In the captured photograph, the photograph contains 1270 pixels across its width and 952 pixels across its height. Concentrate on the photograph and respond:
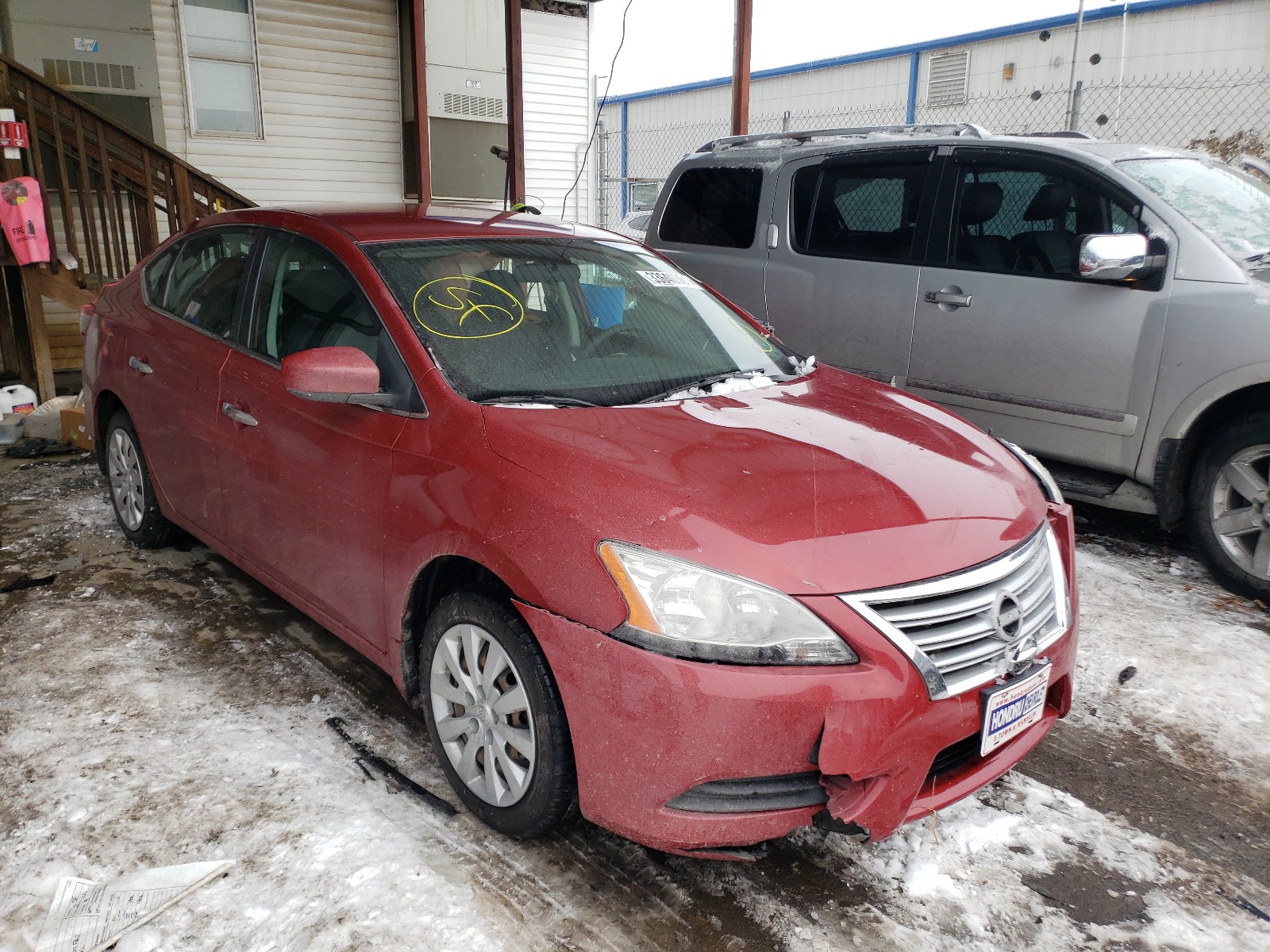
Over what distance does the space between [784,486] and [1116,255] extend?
8.78 feet

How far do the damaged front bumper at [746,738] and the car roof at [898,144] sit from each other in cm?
353

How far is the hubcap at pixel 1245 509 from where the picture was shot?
4086 mm

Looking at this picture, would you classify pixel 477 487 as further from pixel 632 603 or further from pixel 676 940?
pixel 676 940

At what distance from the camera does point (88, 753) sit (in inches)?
115

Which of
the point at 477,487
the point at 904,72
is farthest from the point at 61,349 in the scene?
the point at 904,72

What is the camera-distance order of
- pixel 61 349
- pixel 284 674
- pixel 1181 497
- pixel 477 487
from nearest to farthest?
pixel 477 487
pixel 284 674
pixel 1181 497
pixel 61 349

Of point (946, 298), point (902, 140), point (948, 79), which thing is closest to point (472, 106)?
point (902, 140)

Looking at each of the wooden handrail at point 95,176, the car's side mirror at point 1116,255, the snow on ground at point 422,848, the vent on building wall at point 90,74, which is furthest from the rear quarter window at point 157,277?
the vent on building wall at point 90,74

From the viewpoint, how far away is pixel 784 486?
234 cm

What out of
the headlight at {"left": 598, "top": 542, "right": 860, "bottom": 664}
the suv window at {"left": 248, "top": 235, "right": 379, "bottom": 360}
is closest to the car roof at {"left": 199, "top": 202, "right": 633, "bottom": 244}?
the suv window at {"left": 248, "top": 235, "right": 379, "bottom": 360}

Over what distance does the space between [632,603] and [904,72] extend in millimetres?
17647

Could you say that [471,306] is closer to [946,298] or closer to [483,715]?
[483,715]

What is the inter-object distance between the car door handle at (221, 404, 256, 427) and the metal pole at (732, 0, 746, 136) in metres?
5.72

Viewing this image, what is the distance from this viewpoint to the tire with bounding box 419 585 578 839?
229cm
